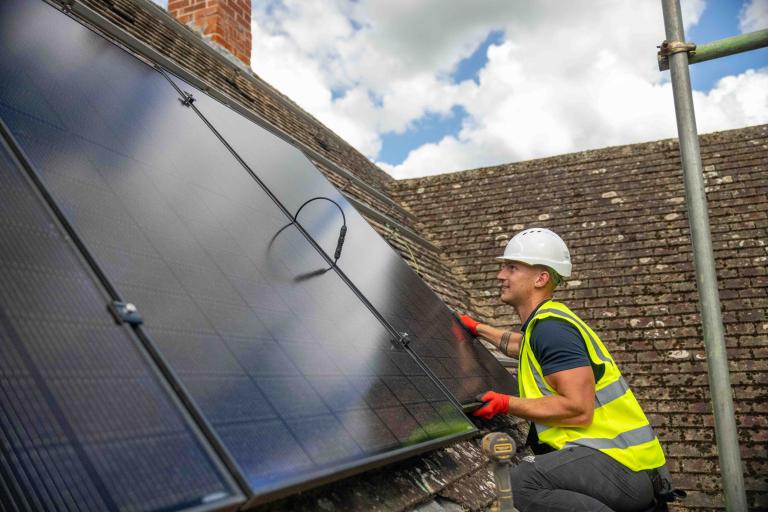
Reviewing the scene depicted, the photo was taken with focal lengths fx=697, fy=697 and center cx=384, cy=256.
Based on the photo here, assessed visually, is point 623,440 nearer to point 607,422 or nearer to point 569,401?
point 607,422

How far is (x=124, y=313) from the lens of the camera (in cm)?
161

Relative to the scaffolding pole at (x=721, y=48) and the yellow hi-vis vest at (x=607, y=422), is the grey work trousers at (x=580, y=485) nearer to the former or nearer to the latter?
the yellow hi-vis vest at (x=607, y=422)

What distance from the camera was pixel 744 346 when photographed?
6.89 meters

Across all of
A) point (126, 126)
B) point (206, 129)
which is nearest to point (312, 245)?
point (206, 129)

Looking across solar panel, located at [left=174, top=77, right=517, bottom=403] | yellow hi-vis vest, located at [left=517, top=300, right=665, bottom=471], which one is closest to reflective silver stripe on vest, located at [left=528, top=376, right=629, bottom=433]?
yellow hi-vis vest, located at [left=517, top=300, right=665, bottom=471]

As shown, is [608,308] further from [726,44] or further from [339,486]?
[339,486]

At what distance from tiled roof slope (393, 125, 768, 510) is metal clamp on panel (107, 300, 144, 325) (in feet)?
18.7

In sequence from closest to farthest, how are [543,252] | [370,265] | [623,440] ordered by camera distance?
[623,440] → [543,252] → [370,265]

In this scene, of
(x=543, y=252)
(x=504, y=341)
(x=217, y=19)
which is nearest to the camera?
(x=543, y=252)

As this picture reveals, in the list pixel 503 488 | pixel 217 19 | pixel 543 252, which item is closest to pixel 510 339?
pixel 543 252

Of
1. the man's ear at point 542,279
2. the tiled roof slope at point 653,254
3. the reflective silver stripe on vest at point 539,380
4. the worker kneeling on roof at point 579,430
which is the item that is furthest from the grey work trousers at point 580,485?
the tiled roof slope at point 653,254

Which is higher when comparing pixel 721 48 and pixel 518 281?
pixel 721 48

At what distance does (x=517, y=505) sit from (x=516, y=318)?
500 centimetres

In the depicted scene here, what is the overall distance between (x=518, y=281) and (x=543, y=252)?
0.68ft
